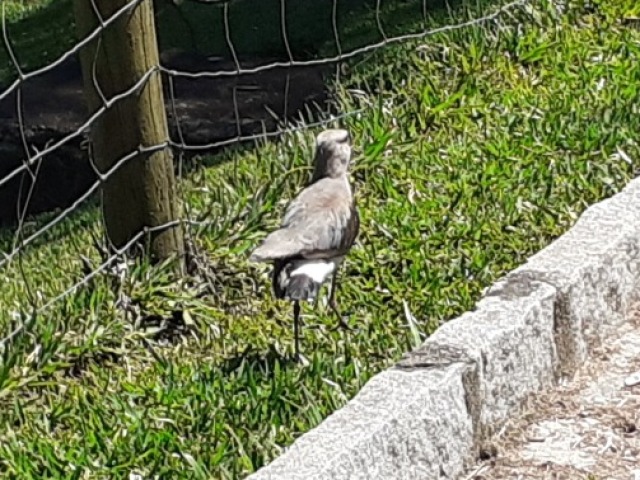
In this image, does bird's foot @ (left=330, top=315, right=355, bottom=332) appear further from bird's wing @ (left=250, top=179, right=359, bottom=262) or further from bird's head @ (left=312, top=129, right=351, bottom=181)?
bird's head @ (left=312, top=129, right=351, bottom=181)

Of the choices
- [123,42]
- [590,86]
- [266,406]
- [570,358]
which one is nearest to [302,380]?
[266,406]

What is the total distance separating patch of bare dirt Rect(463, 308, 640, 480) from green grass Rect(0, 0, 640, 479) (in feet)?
1.30

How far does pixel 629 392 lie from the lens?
3896 millimetres

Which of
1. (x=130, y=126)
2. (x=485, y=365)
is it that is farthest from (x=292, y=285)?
(x=130, y=126)

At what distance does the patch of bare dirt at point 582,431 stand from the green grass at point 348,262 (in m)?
0.40

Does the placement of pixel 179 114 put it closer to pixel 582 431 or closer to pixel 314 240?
pixel 314 240

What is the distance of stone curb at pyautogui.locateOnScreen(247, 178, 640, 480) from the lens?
333cm

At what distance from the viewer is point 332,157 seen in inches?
174

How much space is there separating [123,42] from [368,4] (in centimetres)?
362

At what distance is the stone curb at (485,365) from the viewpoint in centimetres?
333

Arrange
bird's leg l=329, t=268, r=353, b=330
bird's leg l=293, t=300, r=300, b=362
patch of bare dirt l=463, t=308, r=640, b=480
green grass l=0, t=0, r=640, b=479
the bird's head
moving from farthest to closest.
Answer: the bird's head → bird's leg l=329, t=268, r=353, b=330 → bird's leg l=293, t=300, r=300, b=362 → green grass l=0, t=0, r=640, b=479 → patch of bare dirt l=463, t=308, r=640, b=480

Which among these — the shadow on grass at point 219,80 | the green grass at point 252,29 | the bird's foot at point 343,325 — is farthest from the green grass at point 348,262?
the green grass at point 252,29

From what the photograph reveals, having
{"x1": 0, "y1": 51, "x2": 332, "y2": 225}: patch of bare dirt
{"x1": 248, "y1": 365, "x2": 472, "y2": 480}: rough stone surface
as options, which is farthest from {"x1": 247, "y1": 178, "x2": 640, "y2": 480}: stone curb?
{"x1": 0, "y1": 51, "x2": 332, "y2": 225}: patch of bare dirt

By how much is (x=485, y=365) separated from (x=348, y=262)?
1.04 m
